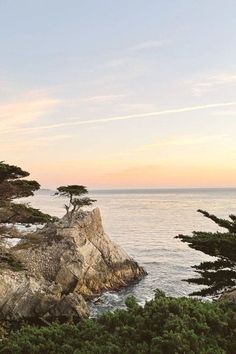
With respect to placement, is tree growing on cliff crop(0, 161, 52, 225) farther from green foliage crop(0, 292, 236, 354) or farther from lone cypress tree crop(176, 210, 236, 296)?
green foliage crop(0, 292, 236, 354)

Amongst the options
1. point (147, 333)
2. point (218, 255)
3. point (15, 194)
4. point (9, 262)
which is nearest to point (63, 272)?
point (9, 262)

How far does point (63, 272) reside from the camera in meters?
31.9

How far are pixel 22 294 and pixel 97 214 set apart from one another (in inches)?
609

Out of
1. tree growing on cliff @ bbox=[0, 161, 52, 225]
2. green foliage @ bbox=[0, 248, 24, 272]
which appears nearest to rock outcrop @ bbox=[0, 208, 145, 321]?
green foliage @ bbox=[0, 248, 24, 272]

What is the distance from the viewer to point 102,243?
38.2 meters

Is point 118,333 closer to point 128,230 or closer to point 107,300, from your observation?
point 107,300

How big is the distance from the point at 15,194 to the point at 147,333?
475 inches

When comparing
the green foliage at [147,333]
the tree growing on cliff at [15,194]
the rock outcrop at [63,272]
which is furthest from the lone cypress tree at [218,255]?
the rock outcrop at [63,272]

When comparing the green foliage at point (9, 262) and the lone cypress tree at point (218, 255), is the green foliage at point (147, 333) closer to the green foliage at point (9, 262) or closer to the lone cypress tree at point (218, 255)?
the lone cypress tree at point (218, 255)

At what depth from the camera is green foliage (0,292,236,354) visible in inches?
351

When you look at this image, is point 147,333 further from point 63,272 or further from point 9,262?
point 63,272

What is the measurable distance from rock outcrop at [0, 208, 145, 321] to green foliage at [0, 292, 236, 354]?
1112 cm

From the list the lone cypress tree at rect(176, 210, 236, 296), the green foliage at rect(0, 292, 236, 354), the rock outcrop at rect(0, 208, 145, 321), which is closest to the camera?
the green foliage at rect(0, 292, 236, 354)

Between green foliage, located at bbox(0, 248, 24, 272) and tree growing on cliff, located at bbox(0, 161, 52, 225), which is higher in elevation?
tree growing on cliff, located at bbox(0, 161, 52, 225)
